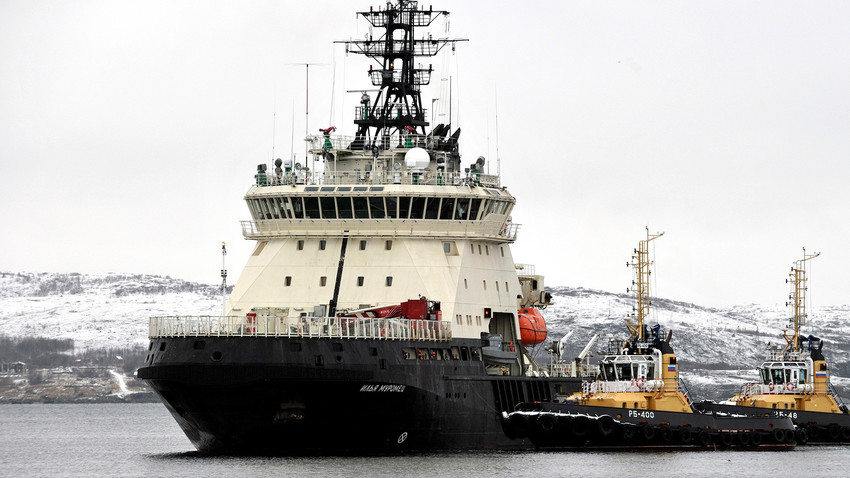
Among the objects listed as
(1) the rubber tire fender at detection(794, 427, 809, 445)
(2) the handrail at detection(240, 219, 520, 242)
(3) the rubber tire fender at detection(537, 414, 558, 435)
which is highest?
(2) the handrail at detection(240, 219, 520, 242)

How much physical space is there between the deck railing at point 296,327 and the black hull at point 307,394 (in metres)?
0.26

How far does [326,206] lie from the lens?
56.8m

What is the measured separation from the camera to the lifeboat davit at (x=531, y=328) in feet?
196

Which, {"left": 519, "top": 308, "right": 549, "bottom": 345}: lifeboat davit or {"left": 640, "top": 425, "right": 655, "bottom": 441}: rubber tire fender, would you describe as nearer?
{"left": 640, "top": 425, "right": 655, "bottom": 441}: rubber tire fender

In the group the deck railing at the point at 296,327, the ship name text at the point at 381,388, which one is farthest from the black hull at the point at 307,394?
the deck railing at the point at 296,327

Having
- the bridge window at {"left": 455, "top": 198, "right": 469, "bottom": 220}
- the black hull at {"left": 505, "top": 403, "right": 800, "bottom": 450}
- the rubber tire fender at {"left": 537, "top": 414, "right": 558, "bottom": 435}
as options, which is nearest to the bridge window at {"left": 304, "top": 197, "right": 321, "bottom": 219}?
the bridge window at {"left": 455, "top": 198, "right": 469, "bottom": 220}

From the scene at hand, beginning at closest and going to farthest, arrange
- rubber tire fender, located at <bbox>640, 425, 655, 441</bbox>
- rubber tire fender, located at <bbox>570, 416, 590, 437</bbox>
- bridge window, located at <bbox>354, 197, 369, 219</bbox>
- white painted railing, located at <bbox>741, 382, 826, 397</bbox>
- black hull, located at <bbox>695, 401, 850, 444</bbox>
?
rubber tire fender, located at <bbox>570, 416, 590, 437</bbox>, bridge window, located at <bbox>354, 197, 369, 219</bbox>, rubber tire fender, located at <bbox>640, 425, 655, 441</bbox>, black hull, located at <bbox>695, 401, 850, 444</bbox>, white painted railing, located at <bbox>741, 382, 826, 397</bbox>

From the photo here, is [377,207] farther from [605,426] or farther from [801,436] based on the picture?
[801,436]

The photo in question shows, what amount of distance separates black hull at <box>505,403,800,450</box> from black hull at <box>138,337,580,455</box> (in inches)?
113

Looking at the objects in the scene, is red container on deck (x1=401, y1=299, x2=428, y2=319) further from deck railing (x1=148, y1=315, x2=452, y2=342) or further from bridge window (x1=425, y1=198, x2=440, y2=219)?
bridge window (x1=425, y1=198, x2=440, y2=219)

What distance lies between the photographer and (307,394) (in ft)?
166

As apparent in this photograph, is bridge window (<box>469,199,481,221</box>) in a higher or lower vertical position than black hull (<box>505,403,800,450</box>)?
higher

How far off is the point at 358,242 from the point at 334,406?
Result: 7479mm

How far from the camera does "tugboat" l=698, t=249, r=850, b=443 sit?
217 feet
